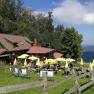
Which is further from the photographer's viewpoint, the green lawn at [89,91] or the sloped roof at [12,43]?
the sloped roof at [12,43]

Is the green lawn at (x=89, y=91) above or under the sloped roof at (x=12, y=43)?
under

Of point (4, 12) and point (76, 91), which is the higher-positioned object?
point (4, 12)

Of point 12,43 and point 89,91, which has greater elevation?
point 12,43

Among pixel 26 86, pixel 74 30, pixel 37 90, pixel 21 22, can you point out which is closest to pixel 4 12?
pixel 21 22

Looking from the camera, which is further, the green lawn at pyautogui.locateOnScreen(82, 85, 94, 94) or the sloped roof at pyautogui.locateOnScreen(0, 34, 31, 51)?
the sloped roof at pyautogui.locateOnScreen(0, 34, 31, 51)

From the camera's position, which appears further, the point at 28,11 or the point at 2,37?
the point at 28,11

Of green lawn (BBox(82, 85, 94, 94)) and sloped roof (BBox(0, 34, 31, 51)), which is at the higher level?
sloped roof (BBox(0, 34, 31, 51))

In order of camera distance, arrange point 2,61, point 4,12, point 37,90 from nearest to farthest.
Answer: point 37,90, point 2,61, point 4,12

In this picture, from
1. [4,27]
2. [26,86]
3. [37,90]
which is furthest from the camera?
[4,27]

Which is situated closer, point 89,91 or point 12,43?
point 89,91

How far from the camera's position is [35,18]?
422 feet

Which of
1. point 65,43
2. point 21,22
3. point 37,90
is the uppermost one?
point 21,22

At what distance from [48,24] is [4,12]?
19.4m

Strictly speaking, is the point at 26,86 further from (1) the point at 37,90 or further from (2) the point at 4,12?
(2) the point at 4,12
